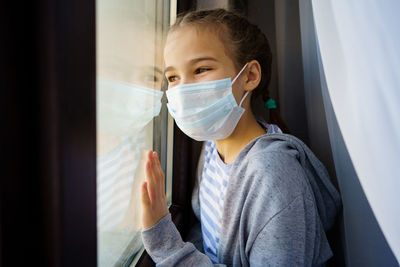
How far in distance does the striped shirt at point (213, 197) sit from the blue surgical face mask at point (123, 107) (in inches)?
12.1

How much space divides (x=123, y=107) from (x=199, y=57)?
10.8 inches

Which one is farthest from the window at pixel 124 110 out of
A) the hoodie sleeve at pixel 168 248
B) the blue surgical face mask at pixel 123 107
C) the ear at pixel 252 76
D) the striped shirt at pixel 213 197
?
the ear at pixel 252 76

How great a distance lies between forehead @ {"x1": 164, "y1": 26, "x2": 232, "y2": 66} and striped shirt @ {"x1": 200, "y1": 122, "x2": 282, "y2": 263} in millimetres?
321

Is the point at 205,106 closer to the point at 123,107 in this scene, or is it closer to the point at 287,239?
the point at 123,107

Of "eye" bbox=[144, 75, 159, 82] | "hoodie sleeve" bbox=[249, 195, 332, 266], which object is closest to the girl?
"hoodie sleeve" bbox=[249, 195, 332, 266]

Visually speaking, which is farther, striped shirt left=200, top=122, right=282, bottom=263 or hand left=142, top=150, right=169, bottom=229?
striped shirt left=200, top=122, right=282, bottom=263

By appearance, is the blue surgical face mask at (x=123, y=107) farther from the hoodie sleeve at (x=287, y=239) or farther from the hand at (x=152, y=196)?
the hoodie sleeve at (x=287, y=239)

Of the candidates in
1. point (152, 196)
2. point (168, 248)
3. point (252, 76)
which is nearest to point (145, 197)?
point (152, 196)

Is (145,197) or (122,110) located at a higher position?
(122,110)

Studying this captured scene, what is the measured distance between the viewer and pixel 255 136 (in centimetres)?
87

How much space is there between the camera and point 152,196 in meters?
0.73

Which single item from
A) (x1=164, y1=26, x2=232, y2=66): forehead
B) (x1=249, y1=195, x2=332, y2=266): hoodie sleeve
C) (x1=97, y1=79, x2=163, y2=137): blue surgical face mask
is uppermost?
(x1=164, y1=26, x2=232, y2=66): forehead

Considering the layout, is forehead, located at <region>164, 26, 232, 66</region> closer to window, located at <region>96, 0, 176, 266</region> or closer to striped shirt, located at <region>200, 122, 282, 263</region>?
window, located at <region>96, 0, 176, 266</region>

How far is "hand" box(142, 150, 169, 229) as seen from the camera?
715 mm
